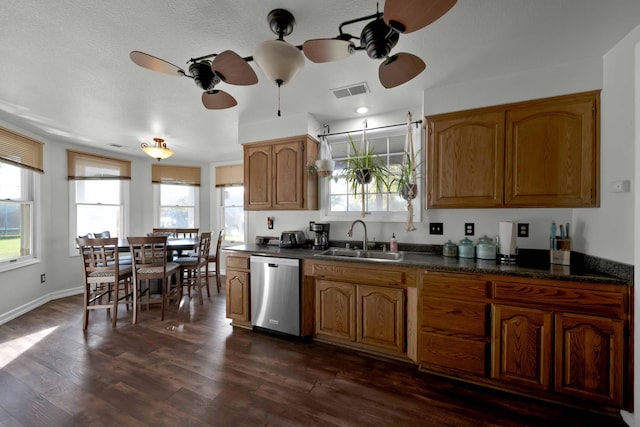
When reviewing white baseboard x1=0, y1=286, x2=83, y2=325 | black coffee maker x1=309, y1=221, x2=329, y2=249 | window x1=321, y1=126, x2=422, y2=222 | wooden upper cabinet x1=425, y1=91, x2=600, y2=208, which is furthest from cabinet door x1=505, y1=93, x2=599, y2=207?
white baseboard x1=0, y1=286, x2=83, y2=325

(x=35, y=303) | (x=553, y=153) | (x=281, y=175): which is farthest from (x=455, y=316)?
(x=35, y=303)

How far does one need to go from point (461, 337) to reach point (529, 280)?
2.07 ft

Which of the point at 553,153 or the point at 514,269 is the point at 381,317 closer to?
the point at 514,269

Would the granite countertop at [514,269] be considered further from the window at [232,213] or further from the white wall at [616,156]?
the window at [232,213]

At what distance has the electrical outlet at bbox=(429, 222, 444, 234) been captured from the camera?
2548 mm

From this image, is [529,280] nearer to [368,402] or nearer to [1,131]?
[368,402]

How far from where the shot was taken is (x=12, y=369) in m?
2.02

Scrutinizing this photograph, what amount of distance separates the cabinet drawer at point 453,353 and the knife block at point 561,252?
889 mm

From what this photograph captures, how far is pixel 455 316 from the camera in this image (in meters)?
1.89

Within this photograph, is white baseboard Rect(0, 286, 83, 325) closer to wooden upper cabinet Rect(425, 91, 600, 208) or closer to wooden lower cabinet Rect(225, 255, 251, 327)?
wooden lower cabinet Rect(225, 255, 251, 327)

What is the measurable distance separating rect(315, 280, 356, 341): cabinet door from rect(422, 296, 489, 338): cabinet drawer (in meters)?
0.63

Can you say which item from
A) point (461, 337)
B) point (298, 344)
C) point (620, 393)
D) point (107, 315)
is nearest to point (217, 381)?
point (298, 344)

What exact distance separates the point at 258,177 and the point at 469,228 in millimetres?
2415

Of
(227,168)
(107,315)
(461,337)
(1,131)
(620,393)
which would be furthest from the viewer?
(227,168)
